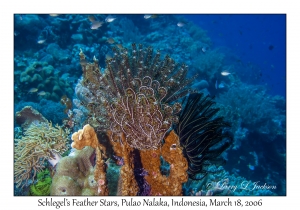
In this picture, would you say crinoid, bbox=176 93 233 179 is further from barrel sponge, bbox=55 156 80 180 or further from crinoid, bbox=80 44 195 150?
barrel sponge, bbox=55 156 80 180

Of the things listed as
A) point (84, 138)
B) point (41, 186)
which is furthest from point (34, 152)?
point (84, 138)

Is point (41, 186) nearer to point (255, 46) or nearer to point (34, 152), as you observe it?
point (34, 152)

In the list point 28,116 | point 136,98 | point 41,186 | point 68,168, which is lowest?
point 41,186

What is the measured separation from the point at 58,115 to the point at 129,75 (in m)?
5.74

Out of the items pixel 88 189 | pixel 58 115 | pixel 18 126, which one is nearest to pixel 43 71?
pixel 58 115

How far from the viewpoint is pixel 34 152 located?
4234 millimetres

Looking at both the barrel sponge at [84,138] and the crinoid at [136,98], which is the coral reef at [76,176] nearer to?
the barrel sponge at [84,138]

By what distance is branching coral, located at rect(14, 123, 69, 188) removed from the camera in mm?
4219

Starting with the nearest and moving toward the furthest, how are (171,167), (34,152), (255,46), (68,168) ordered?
(171,167)
(68,168)
(34,152)
(255,46)

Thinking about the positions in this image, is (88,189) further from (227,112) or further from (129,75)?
(227,112)

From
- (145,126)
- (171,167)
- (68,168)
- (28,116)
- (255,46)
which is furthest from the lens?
(255,46)

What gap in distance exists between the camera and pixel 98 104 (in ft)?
13.1

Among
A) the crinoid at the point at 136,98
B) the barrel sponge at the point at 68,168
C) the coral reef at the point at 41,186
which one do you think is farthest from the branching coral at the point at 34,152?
the crinoid at the point at 136,98

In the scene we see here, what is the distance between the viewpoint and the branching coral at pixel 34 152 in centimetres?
422
